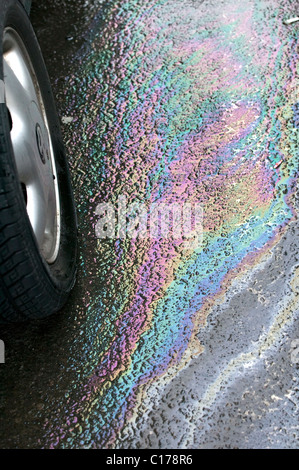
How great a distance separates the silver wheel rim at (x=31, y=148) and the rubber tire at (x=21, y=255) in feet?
0.16

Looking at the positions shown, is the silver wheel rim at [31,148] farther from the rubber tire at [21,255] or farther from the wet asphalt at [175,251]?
the wet asphalt at [175,251]

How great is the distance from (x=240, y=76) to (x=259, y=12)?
0.64 metres

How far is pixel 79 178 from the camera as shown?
2.69m

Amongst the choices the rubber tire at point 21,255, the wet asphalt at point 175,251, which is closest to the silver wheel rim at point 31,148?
the rubber tire at point 21,255

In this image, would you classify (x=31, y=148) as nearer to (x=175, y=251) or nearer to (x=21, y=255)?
(x=21, y=255)

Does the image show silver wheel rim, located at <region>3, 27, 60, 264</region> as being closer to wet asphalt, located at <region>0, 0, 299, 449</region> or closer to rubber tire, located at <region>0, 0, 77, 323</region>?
rubber tire, located at <region>0, 0, 77, 323</region>

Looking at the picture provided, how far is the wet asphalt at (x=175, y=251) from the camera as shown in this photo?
74.2 inches

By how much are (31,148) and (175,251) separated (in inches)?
26.9

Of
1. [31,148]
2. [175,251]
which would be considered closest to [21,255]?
[31,148]

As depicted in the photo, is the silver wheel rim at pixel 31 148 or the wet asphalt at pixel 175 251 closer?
the wet asphalt at pixel 175 251

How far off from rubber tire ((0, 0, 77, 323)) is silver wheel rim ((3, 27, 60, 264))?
0.05 metres

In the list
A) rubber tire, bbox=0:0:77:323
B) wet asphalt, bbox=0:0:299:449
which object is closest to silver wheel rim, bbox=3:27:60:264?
rubber tire, bbox=0:0:77:323
